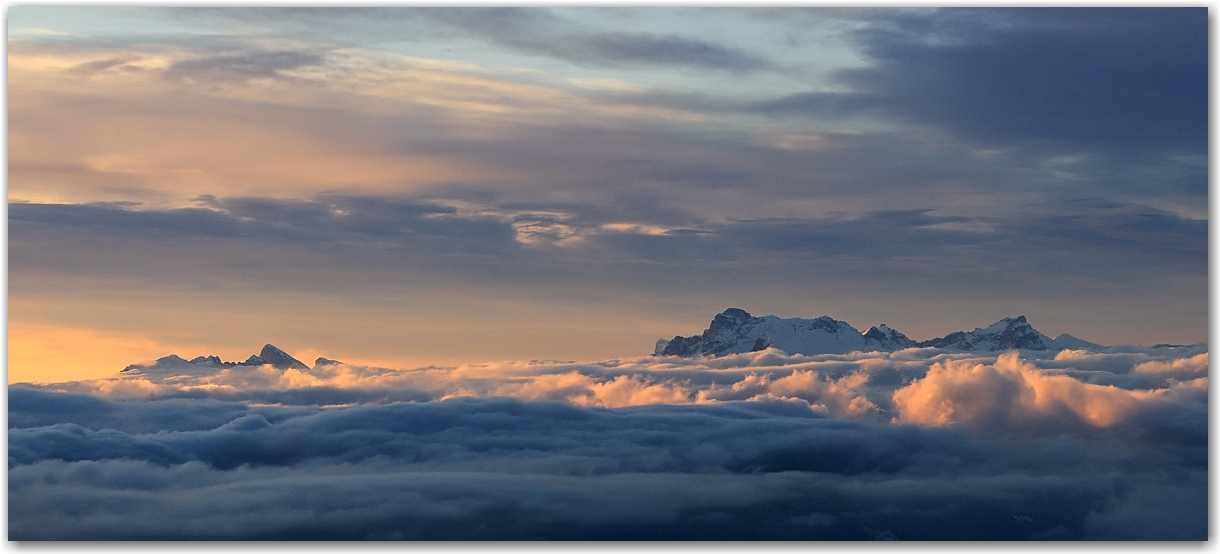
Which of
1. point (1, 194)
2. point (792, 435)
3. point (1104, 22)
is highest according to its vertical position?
point (1104, 22)

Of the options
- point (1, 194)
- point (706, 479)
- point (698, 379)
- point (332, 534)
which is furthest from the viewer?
point (698, 379)

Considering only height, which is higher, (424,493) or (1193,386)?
(1193,386)

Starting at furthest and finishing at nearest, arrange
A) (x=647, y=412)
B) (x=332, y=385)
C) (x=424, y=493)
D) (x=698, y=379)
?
1. (x=698, y=379)
2. (x=332, y=385)
3. (x=647, y=412)
4. (x=424, y=493)

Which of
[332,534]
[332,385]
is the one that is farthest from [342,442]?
[332,385]

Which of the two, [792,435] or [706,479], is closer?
[706,479]

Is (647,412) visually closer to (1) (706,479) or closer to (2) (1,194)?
(1) (706,479)

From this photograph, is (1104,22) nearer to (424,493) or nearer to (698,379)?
(424,493)

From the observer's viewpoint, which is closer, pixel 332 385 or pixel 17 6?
pixel 17 6

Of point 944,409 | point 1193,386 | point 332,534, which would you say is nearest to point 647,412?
point 944,409

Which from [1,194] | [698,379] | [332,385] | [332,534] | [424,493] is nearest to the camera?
[1,194]
